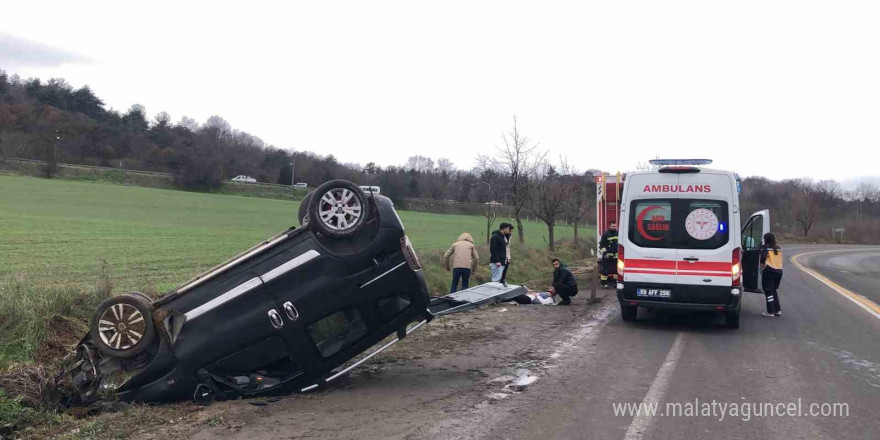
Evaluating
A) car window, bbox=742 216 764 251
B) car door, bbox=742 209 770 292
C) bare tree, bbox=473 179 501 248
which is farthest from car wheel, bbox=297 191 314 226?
bare tree, bbox=473 179 501 248

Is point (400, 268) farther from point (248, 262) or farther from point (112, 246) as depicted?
point (112, 246)

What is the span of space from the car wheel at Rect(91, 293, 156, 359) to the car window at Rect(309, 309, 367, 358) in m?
1.52

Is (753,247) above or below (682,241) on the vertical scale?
below

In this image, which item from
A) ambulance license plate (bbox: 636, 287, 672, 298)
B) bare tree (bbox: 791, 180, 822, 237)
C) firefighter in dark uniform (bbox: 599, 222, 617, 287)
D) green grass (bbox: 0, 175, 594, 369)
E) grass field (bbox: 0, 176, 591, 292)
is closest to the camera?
green grass (bbox: 0, 175, 594, 369)

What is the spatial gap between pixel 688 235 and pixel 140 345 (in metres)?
8.16

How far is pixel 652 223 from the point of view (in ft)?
35.3

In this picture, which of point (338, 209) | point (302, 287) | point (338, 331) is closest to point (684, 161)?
point (338, 209)

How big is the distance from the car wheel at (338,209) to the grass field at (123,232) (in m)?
4.73

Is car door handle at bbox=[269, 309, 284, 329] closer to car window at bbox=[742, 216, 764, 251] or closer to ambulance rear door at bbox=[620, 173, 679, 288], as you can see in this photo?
ambulance rear door at bbox=[620, 173, 679, 288]

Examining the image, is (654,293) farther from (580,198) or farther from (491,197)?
(580,198)

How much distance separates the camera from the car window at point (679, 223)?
10.4 m

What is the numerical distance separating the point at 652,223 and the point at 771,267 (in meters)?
2.91

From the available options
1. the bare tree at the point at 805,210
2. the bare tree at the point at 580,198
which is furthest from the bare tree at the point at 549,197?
the bare tree at the point at 805,210

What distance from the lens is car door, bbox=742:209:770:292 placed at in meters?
12.0
